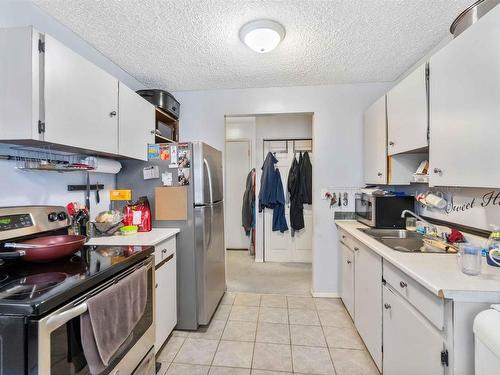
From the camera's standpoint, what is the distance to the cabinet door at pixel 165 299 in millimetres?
1765

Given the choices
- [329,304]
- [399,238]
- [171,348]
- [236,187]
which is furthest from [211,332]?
[236,187]

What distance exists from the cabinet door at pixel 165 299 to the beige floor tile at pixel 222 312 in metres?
0.45

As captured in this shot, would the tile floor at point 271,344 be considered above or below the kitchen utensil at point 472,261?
below

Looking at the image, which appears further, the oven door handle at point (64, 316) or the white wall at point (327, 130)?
the white wall at point (327, 130)

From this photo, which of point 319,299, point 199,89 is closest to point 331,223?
point 319,299

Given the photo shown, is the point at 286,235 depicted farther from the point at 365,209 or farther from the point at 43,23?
the point at 43,23

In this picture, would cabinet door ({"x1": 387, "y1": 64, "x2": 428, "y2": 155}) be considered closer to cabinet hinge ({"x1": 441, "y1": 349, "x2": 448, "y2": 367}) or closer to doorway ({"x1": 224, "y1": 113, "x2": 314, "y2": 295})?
cabinet hinge ({"x1": 441, "y1": 349, "x2": 448, "y2": 367})

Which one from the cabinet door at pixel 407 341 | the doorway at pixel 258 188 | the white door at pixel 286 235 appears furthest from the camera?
the white door at pixel 286 235

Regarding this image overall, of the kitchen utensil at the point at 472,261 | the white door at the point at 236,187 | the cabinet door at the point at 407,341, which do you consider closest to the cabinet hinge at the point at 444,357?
the cabinet door at the point at 407,341

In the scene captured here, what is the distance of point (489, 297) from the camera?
0.96m

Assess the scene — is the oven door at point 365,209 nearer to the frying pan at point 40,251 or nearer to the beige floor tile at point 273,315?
the beige floor tile at point 273,315

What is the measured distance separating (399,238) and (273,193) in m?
2.09

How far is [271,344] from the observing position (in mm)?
1948

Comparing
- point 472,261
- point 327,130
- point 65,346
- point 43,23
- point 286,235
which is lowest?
point 286,235
